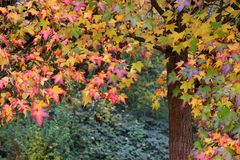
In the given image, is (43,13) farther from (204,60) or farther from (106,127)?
(106,127)

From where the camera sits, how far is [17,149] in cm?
811

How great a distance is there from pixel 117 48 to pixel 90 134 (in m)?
4.39

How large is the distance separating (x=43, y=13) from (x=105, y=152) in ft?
17.3

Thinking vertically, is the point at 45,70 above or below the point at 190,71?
below

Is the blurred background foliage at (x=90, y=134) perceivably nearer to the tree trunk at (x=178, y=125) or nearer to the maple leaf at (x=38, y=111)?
the tree trunk at (x=178, y=125)

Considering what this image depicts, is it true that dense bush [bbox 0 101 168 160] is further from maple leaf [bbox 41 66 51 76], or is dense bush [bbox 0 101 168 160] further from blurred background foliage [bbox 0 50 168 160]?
maple leaf [bbox 41 66 51 76]

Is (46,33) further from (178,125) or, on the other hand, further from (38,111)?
(178,125)

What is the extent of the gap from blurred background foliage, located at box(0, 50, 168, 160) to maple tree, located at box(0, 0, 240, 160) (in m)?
3.08

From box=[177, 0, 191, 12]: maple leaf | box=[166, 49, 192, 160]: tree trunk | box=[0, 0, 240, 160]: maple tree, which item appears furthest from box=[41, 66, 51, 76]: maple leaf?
box=[166, 49, 192, 160]: tree trunk

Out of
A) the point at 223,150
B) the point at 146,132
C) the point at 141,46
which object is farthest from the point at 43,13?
the point at 146,132


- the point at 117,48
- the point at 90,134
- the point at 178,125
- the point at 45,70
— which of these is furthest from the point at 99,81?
the point at 90,134

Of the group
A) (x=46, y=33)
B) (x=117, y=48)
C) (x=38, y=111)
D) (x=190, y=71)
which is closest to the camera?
(x=38, y=111)

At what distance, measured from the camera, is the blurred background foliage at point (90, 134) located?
8180 mm

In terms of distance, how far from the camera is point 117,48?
5.30 metres
